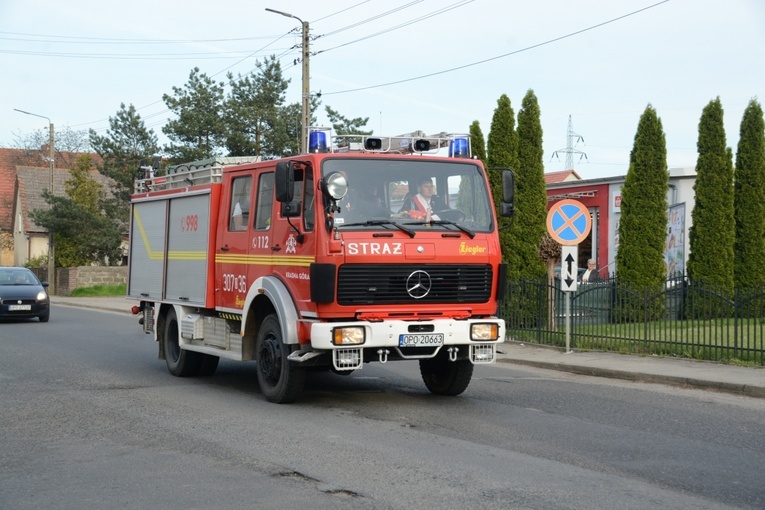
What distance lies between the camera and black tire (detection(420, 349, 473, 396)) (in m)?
11.1

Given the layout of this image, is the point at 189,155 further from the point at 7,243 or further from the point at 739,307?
the point at 7,243

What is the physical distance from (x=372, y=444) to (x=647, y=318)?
8852 millimetres

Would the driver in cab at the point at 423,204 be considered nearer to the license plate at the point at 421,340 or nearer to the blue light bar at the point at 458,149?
the blue light bar at the point at 458,149

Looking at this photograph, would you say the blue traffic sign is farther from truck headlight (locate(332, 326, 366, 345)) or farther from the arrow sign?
truck headlight (locate(332, 326, 366, 345))

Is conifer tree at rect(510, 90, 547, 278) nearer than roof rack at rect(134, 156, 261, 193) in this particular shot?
No

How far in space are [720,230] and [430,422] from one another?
15.9 meters

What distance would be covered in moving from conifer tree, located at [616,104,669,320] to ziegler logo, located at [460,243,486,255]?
42.6ft

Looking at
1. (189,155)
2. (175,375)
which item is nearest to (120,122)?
(189,155)

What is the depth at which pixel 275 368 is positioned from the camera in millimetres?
10445

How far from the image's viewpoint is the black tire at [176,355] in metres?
13.0

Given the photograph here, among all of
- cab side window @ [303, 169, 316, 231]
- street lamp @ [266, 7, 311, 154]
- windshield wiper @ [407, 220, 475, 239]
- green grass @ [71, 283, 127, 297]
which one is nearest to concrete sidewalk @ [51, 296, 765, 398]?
windshield wiper @ [407, 220, 475, 239]

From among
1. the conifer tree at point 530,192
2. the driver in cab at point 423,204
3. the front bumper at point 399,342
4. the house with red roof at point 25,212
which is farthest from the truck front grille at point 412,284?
the house with red roof at point 25,212

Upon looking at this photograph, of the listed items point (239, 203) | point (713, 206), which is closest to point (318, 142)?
point (239, 203)

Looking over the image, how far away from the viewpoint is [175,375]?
13328 mm
